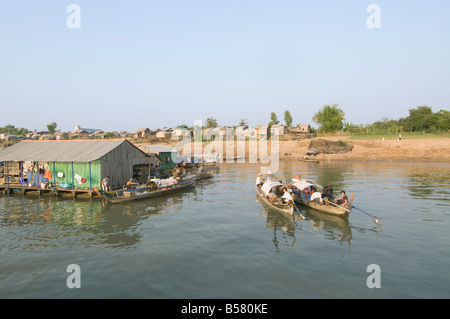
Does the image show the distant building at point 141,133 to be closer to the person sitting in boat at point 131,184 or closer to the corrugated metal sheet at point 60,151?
the corrugated metal sheet at point 60,151

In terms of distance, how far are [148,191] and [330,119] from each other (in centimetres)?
7893

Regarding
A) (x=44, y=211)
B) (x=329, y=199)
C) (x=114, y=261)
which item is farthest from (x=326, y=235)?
(x=44, y=211)

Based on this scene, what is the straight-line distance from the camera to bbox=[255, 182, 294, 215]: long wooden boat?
64.9 feet

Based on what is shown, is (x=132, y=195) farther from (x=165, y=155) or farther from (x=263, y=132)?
(x=263, y=132)

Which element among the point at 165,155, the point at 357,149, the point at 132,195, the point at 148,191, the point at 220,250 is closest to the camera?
the point at 220,250

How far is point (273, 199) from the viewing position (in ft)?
71.2

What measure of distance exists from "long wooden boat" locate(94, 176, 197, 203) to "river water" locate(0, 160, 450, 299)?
0.75 metres

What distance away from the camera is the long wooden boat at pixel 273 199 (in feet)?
64.9

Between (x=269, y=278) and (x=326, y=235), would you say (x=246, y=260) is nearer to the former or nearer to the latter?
(x=269, y=278)

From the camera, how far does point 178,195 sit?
2916 centimetres

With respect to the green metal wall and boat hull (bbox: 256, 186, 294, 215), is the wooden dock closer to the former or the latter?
the green metal wall

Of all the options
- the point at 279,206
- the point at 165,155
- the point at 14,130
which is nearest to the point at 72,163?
the point at 165,155

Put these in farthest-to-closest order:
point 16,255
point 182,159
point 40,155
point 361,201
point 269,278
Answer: point 182,159 → point 40,155 → point 361,201 → point 16,255 → point 269,278

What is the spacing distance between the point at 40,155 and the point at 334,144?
2363 inches
